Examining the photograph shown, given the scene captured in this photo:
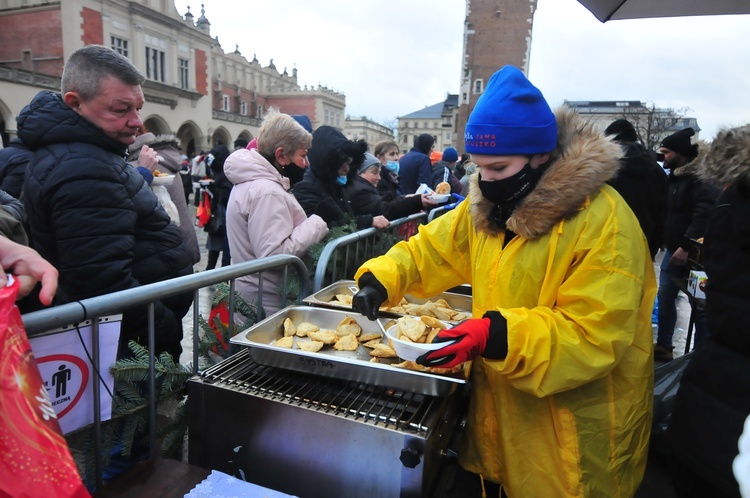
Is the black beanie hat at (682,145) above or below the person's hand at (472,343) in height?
above

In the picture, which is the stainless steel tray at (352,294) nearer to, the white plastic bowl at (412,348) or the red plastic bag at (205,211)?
the white plastic bowl at (412,348)

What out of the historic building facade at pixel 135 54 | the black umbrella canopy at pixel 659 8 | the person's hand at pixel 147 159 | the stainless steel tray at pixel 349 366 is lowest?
the stainless steel tray at pixel 349 366

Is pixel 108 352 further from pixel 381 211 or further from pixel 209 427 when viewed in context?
pixel 381 211

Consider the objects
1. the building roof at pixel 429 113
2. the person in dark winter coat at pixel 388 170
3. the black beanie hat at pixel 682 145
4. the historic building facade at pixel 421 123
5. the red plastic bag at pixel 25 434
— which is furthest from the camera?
the building roof at pixel 429 113

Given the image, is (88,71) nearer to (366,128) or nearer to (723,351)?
(723,351)

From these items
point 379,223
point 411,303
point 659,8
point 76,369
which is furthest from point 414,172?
point 76,369

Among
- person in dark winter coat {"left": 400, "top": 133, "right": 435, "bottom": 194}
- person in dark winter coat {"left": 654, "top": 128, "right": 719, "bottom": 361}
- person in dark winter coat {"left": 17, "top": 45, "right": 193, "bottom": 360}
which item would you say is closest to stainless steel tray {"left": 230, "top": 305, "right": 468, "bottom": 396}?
person in dark winter coat {"left": 17, "top": 45, "right": 193, "bottom": 360}

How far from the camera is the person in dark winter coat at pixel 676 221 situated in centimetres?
451

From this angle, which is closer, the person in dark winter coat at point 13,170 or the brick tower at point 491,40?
the person in dark winter coat at point 13,170

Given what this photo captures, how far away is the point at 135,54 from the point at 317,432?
1292 inches

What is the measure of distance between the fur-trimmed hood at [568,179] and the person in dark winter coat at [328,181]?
1.80 meters

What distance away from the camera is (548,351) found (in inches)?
54.8

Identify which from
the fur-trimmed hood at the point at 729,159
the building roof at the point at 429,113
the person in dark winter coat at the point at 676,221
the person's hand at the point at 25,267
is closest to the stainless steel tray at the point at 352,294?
the fur-trimmed hood at the point at 729,159

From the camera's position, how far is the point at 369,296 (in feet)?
6.29
